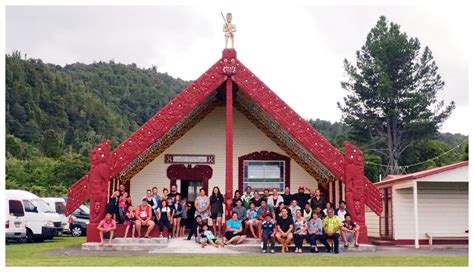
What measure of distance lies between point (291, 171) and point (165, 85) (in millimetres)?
49755

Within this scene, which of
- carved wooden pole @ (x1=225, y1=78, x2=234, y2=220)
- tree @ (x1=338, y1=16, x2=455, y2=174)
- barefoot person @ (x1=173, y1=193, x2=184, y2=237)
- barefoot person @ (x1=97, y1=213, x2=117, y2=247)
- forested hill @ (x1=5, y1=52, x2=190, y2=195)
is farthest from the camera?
forested hill @ (x1=5, y1=52, x2=190, y2=195)

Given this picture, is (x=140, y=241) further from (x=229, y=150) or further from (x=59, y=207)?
(x=59, y=207)

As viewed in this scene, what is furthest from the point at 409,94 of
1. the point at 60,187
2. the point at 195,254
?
the point at 195,254

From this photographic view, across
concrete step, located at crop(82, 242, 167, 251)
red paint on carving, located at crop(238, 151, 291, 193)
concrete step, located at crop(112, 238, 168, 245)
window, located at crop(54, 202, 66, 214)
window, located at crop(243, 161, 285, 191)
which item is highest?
red paint on carving, located at crop(238, 151, 291, 193)

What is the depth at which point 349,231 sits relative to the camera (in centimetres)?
1481

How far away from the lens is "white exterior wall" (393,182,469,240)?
1841 centimetres

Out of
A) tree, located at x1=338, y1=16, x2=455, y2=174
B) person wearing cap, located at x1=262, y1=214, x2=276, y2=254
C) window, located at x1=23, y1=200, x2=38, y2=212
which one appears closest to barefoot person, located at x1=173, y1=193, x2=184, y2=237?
person wearing cap, located at x1=262, y1=214, x2=276, y2=254

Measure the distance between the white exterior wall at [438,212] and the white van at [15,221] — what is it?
11.2 meters

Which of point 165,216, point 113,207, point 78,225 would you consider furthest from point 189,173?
point 78,225

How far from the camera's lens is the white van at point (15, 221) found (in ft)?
61.4

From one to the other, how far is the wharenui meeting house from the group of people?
3.61 ft

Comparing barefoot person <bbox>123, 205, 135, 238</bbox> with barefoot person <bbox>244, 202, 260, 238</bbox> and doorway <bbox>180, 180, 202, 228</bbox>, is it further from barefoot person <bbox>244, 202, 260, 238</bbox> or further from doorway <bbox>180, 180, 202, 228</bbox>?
doorway <bbox>180, 180, 202, 228</bbox>

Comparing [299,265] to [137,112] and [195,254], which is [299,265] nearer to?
[195,254]

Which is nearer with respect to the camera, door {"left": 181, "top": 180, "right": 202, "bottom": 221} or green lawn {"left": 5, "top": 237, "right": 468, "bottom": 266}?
green lawn {"left": 5, "top": 237, "right": 468, "bottom": 266}
